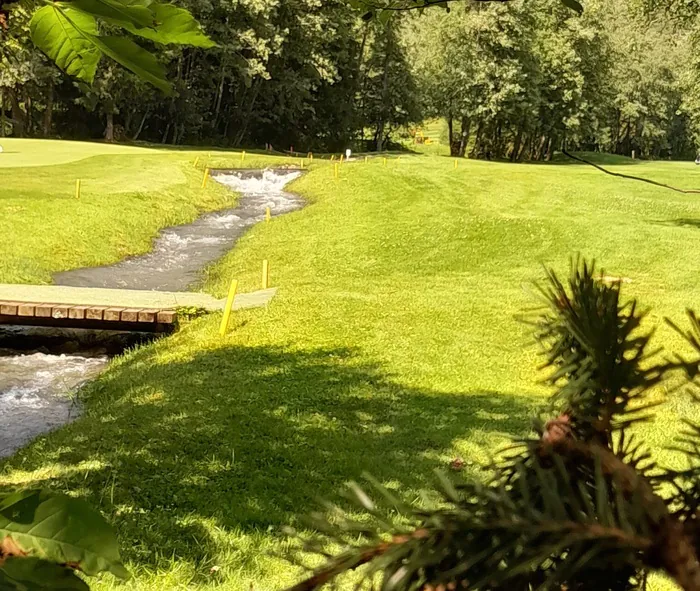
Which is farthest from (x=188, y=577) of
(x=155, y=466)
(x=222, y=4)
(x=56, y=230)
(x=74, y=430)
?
(x=222, y=4)

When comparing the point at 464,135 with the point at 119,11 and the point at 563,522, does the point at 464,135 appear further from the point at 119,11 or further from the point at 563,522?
the point at 563,522

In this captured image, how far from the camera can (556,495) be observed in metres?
0.42

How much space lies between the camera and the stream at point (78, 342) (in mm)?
8102

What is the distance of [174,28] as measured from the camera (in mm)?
664

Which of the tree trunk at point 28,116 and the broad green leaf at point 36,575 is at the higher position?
the tree trunk at point 28,116

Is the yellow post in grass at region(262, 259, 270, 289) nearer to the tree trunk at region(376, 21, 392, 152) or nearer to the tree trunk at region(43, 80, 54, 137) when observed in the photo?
the tree trunk at region(43, 80, 54, 137)

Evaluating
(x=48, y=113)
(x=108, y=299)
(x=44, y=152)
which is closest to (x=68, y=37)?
(x=108, y=299)

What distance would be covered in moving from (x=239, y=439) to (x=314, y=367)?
251cm

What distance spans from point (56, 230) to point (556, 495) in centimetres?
1752

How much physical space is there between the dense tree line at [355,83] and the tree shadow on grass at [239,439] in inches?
1104

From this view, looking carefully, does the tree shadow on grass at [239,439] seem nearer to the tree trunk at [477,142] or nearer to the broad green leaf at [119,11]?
the broad green leaf at [119,11]

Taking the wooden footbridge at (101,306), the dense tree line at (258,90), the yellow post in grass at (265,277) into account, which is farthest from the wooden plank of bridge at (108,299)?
the dense tree line at (258,90)

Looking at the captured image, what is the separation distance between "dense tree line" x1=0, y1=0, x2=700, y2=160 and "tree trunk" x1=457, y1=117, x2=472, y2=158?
0.13m

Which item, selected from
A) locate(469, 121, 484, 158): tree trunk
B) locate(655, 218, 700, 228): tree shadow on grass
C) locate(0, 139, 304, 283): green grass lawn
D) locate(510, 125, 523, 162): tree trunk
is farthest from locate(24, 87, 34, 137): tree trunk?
locate(655, 218, 700, 228): tree shadow on grass
